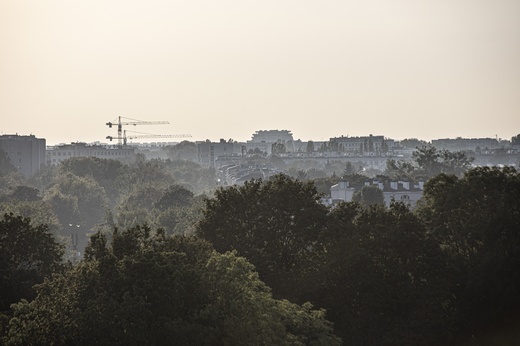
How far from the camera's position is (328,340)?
38781mm

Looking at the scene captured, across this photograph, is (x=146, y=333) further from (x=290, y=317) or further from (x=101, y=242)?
(x=101, y=242)

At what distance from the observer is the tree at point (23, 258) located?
44.1 meters

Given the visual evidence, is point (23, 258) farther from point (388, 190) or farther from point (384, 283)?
point (388, 190)

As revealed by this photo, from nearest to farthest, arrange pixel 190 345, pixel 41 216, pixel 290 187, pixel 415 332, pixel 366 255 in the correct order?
pixel 190 345 < pixel 415 332 < pixel 366 255 < pixel 290 187 < pixel 41 216

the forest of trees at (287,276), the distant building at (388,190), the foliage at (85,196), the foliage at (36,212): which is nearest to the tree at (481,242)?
the forest of trees at (287,276)

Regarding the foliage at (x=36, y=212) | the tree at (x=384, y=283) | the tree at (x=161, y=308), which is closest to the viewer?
the tree at (x=161, y=308)

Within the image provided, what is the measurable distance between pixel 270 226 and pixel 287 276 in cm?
401

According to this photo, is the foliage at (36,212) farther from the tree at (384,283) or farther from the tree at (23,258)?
the tree at (384,283)

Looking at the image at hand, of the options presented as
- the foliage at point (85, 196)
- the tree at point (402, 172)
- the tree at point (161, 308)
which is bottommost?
the foliage at point (85, 196)

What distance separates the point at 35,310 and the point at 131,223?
68307 mm

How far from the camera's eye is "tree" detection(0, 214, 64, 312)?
4406 centimetres

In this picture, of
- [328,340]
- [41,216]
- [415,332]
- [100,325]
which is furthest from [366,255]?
[41,216]

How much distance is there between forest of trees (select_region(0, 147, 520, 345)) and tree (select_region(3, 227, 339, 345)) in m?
0.05

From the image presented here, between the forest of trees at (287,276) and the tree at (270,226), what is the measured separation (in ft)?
0.22
